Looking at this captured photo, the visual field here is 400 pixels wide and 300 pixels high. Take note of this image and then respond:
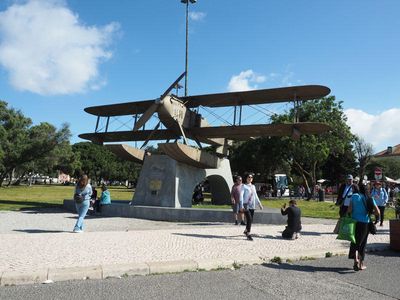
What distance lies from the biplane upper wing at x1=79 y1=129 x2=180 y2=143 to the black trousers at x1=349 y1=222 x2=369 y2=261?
1530 cm

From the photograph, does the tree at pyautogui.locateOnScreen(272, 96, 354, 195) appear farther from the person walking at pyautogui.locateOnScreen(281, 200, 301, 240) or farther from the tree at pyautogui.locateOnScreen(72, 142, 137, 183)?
the tree at pyautogui.locateOnScreen(72, 142, 137, 183)

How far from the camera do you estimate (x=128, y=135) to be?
2356 cm

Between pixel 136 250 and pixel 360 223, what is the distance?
4640mm

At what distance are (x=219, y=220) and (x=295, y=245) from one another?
20.0 feet

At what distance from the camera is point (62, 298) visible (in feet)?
18.2

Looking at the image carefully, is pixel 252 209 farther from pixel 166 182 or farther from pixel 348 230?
pixel 166 182

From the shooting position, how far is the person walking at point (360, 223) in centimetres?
779

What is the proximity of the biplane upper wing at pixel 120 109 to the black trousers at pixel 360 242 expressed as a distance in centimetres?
1617

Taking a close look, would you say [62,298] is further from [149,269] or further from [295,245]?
[295,245]

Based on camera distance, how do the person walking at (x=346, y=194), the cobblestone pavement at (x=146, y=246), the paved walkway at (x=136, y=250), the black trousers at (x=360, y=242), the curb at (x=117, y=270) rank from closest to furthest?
the curb at (x=117, y=270)
the paved walkway at (x=136, y=250)
the cobblestone pavement at (x=146, y=246)
the black trousers at (x=360, y=242)
the person walking at (x=346, y=194)

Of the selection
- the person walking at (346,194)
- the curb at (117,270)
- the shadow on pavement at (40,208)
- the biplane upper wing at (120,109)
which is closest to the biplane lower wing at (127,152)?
the biplane upper wing at (120,109)

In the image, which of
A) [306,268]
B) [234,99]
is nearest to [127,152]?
[234,99]

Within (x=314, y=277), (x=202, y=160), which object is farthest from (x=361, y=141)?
(x=314, y=277)

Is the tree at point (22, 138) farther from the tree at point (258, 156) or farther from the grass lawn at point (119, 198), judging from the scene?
the tree at point (258, 156)
